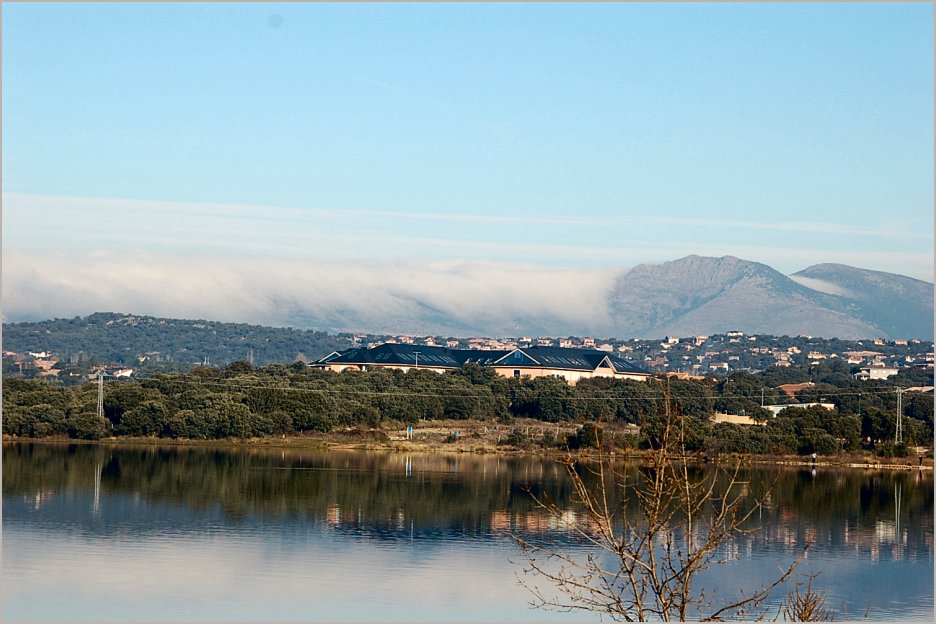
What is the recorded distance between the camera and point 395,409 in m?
55.5

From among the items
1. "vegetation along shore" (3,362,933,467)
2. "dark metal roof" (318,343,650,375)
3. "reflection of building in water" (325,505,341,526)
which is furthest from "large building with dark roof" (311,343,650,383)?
"reflection of building in water" (325,505,341,526)

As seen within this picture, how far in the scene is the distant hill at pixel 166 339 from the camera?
14562cm

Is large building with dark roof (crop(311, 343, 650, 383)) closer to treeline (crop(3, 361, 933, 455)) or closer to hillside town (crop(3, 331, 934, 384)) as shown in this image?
treeline (crop(3, 361, 933, 455))

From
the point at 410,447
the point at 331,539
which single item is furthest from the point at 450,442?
the point at 331,539

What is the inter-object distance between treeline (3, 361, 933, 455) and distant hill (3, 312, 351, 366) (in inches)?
3381

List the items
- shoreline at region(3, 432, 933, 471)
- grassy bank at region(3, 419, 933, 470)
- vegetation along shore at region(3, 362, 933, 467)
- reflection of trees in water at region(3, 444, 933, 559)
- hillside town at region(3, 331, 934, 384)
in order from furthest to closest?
hillside town at region(3, 331, 934, 384) < vegetation along shore at region(3, 362, 933, 467) < grassy bank at region(3, 419, 933, 470) < shoreline at region(3, 432, 933, 471) < reflection of trees in water at region(3, 444, 933, 559)

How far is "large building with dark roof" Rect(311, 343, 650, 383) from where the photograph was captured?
78.3 metres

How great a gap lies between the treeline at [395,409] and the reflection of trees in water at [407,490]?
287cm

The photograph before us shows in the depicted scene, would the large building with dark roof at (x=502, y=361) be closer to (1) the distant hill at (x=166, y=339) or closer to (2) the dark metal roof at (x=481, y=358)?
(2) the dark metal roof at (x=481, y=358)

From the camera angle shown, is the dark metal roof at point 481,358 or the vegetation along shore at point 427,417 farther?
the dark metal roof at point 481,358

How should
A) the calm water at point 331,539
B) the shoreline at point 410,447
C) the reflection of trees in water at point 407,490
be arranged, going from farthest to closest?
the shoreline at point 410,447, the reflection of trees in water at point 407,490, the calm water at point 331,539

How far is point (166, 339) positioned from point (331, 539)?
A: 133517 mm

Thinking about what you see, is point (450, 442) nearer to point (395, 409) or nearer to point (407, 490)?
point (395, 409)

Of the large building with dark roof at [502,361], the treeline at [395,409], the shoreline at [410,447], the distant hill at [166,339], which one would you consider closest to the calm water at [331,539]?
the shoreline at [410,447]
